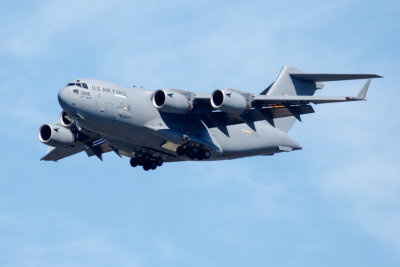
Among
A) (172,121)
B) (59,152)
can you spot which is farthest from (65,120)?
(59,152)

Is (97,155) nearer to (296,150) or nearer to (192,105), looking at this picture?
(192,105)

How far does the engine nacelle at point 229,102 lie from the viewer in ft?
86.8

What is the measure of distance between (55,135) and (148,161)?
135 inches

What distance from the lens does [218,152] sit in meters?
28.7

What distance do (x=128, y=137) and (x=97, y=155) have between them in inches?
158

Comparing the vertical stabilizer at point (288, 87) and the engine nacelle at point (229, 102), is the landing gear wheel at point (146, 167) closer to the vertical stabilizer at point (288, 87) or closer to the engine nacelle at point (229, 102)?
the engine nacelle at point (229, 102)

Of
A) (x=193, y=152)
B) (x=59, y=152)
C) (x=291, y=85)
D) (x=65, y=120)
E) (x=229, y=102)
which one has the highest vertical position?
(x=291, y=85)

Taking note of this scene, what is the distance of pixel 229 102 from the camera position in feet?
86.8

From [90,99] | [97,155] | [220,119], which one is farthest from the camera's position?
[97,155]

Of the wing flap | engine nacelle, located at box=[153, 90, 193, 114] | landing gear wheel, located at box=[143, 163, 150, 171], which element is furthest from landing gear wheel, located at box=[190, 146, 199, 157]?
the wing flap

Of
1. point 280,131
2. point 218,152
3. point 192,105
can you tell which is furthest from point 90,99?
point 280,131

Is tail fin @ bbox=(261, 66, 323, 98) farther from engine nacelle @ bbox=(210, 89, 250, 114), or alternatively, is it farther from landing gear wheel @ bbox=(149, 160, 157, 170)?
landing gear wheel @ bbox=(149, 160, 157, 170)

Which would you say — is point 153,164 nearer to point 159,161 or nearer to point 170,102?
point 159,161

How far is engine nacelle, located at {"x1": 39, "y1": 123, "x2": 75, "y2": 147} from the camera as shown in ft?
95.6
